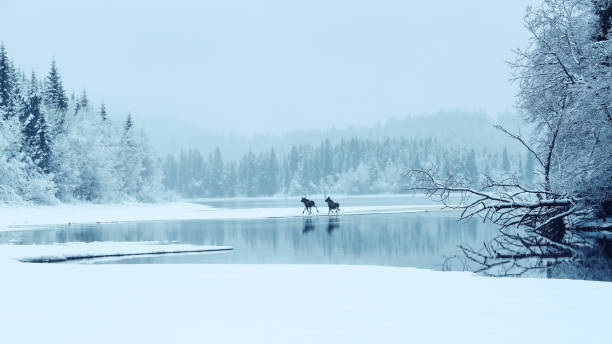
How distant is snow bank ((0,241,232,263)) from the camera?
61.4 feet

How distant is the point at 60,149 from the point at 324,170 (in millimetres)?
116047

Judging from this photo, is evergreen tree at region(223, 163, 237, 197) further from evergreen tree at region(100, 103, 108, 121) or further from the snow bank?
the snow bank

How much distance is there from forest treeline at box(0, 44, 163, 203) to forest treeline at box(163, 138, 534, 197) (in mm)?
89006

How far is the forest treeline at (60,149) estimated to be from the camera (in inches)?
2265

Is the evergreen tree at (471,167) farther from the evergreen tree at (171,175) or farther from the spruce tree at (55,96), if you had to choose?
the spruce tree at (55,96)

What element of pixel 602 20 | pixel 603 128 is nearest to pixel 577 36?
pixel 602 20

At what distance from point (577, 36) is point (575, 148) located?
496cm

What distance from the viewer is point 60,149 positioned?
6538cm

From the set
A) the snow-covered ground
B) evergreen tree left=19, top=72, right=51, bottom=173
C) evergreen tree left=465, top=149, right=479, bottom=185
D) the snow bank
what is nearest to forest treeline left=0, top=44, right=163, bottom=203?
evergreen tree left=19, top=72, right=51, bottom=173

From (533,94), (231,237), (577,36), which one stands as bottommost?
(231,237)

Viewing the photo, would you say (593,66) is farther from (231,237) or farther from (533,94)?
(231,237)

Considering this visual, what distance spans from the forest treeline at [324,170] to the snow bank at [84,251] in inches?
5640

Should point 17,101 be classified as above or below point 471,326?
above

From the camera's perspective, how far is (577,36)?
23.7 m
